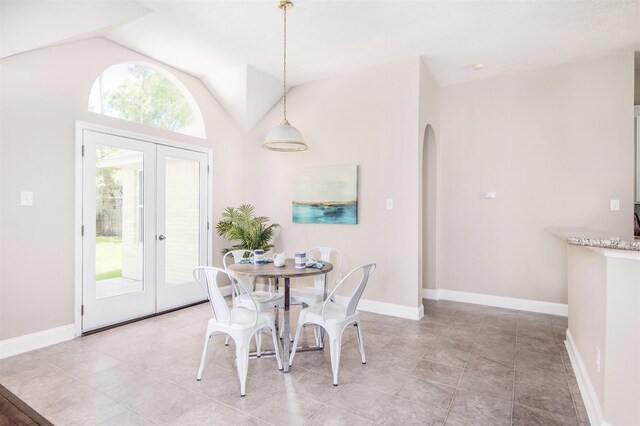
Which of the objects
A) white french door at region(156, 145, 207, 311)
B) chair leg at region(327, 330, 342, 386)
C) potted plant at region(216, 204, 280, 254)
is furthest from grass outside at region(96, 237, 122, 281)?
chair leg at region(327, 330, 342, 386)

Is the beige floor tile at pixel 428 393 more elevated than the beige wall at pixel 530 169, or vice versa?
the beige wall at pixel 530 169

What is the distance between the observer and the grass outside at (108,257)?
11.7 feet

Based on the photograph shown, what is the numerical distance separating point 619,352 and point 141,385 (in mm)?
2997

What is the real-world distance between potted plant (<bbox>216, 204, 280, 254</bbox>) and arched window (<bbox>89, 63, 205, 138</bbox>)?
4.06 ft

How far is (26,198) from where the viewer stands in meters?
3.03

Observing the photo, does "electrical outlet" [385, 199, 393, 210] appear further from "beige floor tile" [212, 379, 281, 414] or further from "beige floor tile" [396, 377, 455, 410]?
"beige floor tile" [212, 379, 281, 414]

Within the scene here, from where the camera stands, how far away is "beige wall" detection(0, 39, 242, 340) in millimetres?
2928

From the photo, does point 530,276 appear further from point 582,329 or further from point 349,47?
point 349,47

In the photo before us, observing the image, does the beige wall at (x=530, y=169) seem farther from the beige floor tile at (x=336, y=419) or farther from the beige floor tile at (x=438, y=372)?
the beige floor tile at (x=336, y=419)

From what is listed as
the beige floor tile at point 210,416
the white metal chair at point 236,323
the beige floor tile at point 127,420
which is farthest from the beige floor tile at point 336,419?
the beige floor tile at point 127,420

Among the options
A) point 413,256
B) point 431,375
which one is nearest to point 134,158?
point 413,256

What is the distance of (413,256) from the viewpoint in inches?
157

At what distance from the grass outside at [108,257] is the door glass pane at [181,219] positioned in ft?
1.88

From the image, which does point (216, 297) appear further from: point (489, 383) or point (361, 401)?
point (489, 383)
